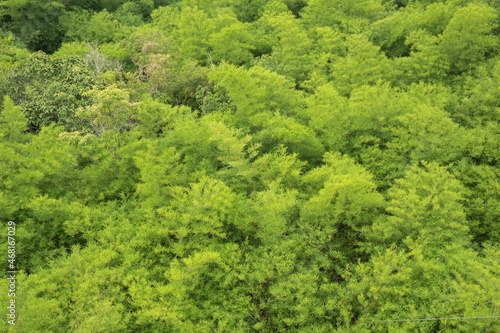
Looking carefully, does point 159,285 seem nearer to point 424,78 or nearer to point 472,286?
point 472,286

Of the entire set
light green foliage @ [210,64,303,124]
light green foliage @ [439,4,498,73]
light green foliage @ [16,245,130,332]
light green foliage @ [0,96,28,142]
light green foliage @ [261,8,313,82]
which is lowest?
light green foliage @ [16,245,130,332]

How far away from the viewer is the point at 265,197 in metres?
10.6

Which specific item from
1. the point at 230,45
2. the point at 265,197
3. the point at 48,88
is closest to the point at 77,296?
the point at 265,197

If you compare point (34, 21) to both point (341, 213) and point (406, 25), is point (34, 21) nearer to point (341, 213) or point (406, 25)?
point (406, 25)

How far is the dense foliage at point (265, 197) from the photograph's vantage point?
874cm

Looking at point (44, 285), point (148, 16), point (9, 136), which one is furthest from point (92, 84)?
point (148, 16)

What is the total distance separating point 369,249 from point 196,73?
16733mm

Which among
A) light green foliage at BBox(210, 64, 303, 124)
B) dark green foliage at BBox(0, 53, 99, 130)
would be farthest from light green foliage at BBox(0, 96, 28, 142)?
light green foliage at BBox(210, 64, 303, 124)

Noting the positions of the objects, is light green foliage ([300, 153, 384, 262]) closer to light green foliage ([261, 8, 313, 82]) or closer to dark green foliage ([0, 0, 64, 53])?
light green foliage ([261, 8, 313, 82])

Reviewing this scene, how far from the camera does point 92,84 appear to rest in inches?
701

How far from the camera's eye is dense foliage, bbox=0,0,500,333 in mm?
8742

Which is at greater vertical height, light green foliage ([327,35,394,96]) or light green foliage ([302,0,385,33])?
light green foliage ([302,0,385,33])

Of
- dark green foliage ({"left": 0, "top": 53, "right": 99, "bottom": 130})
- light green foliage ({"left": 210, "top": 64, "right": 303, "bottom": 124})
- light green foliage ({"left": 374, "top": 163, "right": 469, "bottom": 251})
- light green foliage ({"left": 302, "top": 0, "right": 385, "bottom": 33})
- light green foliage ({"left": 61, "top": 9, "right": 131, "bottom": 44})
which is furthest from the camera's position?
light green foliage ({"left": 61, "top": 9, "right": 131, "bottom": 44})

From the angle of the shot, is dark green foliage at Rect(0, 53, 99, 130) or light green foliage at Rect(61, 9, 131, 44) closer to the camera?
dark green foliage at Rect(0, 53, 99, 130)
